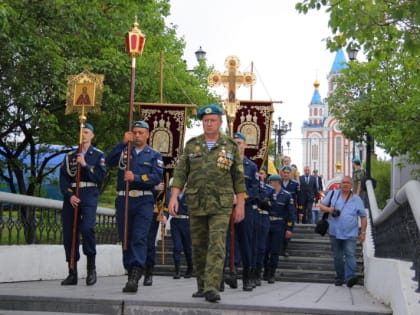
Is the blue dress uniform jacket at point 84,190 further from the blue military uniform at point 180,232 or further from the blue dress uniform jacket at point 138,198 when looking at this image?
the blue military uniform at point 180,232

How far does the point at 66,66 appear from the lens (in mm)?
17891

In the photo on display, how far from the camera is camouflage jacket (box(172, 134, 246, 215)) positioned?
26.6 ft

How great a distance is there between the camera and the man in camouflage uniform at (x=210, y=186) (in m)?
8.03

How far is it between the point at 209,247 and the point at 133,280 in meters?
1.44

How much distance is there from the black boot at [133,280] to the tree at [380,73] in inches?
180

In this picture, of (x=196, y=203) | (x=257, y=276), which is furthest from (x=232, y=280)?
(x=196, y=203)

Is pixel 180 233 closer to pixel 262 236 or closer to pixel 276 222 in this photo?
pixel 276 222

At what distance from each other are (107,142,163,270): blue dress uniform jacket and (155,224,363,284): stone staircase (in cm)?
715

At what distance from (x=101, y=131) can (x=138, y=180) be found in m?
15.6

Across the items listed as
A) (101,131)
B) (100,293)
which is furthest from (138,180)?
(101,131)

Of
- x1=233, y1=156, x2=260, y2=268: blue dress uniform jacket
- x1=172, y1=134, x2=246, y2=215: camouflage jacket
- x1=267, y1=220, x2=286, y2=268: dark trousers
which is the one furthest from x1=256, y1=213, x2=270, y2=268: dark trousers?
x1=172, y1=134, x2=246, y2=215: camouflage jacket

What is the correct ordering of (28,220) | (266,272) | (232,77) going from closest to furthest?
1. (28,220)
2. (266,272)
3. (232,77)

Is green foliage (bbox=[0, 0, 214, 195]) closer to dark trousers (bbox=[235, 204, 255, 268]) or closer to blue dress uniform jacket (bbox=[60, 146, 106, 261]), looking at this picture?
blue dress uniform jacket (bbox=[60, 146, 106, 261])

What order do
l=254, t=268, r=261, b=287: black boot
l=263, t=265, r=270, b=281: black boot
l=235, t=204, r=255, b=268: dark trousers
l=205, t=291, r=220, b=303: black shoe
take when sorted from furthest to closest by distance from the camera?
1. l=263, t=265, r=270, b=281: black boot
2. l=254, t=268, r=261, b=287: black boot
3. l=235, t=204, r=255, b=268: dark trousers
4. l=205, t=291, r=220, b=303: black shoe
